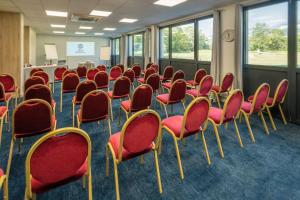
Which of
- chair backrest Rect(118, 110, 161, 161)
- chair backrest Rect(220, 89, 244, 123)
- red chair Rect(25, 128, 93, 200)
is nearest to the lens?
red chair Rect(25, 128, 93, 200)

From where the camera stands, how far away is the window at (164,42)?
10078 millimetres

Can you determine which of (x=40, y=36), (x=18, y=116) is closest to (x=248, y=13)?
(x=18, y=116)

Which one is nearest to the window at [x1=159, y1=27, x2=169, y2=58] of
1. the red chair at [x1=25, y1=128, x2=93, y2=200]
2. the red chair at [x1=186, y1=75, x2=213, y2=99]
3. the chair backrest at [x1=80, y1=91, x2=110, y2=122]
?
the red chair at [x1=186, y1=75, x2=213, y2=99]

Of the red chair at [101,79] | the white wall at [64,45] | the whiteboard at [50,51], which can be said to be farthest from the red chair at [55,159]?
the white wall at [64,45]

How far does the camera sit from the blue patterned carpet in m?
2.20

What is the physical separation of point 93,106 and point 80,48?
1619 centimetres

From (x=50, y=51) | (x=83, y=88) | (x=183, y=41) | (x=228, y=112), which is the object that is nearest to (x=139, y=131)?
(x=228, y=112)

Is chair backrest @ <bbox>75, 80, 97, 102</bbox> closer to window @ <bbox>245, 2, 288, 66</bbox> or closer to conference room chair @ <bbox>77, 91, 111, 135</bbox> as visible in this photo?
conference room chair @ <bbox>77, 91, 111, 135</bbox>

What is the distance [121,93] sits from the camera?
14.8ft

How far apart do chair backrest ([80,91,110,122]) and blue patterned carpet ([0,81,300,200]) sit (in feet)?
1.68

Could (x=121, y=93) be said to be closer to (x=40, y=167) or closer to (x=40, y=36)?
(x=40, y=167)

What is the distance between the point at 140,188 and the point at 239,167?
1339 millimetres

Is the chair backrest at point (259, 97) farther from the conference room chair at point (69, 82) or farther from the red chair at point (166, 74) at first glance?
the conference room chair at point (69, 82)

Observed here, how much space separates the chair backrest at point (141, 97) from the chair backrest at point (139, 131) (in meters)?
1.43
